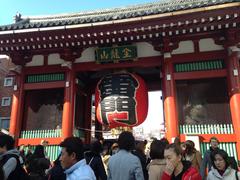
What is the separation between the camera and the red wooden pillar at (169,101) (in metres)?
8.14

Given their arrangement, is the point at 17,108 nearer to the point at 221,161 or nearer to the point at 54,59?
the point at 54,59

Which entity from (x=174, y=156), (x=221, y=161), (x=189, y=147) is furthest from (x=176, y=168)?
(x=189, y=147)

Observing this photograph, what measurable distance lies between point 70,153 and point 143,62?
6989 mm

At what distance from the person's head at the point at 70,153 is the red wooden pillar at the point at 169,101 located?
19.2 feet

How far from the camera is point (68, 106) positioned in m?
9.08

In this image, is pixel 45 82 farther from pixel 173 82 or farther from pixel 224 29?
pixel 224 29

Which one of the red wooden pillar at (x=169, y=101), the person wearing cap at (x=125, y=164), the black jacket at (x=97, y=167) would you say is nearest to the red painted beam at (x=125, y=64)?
the red wooden pillar at (x=169, y=101)

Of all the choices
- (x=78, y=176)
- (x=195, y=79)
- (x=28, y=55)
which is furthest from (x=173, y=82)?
(x=78, y=176)

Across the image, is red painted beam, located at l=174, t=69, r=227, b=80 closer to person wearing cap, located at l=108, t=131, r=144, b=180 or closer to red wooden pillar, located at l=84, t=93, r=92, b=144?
red wooden pillar, located at l=84, t=93, r=92, b=144

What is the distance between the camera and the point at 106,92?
28.8ft

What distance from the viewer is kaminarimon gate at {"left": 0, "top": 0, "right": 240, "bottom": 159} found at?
7.98 metres

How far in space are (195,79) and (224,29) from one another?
6.15ft

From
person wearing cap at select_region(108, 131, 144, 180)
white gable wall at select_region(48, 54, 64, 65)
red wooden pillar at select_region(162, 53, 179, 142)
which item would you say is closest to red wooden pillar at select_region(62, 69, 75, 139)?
white gable wall at select_region(48, 54, 64, 65)

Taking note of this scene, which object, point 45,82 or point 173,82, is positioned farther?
point 45,82
